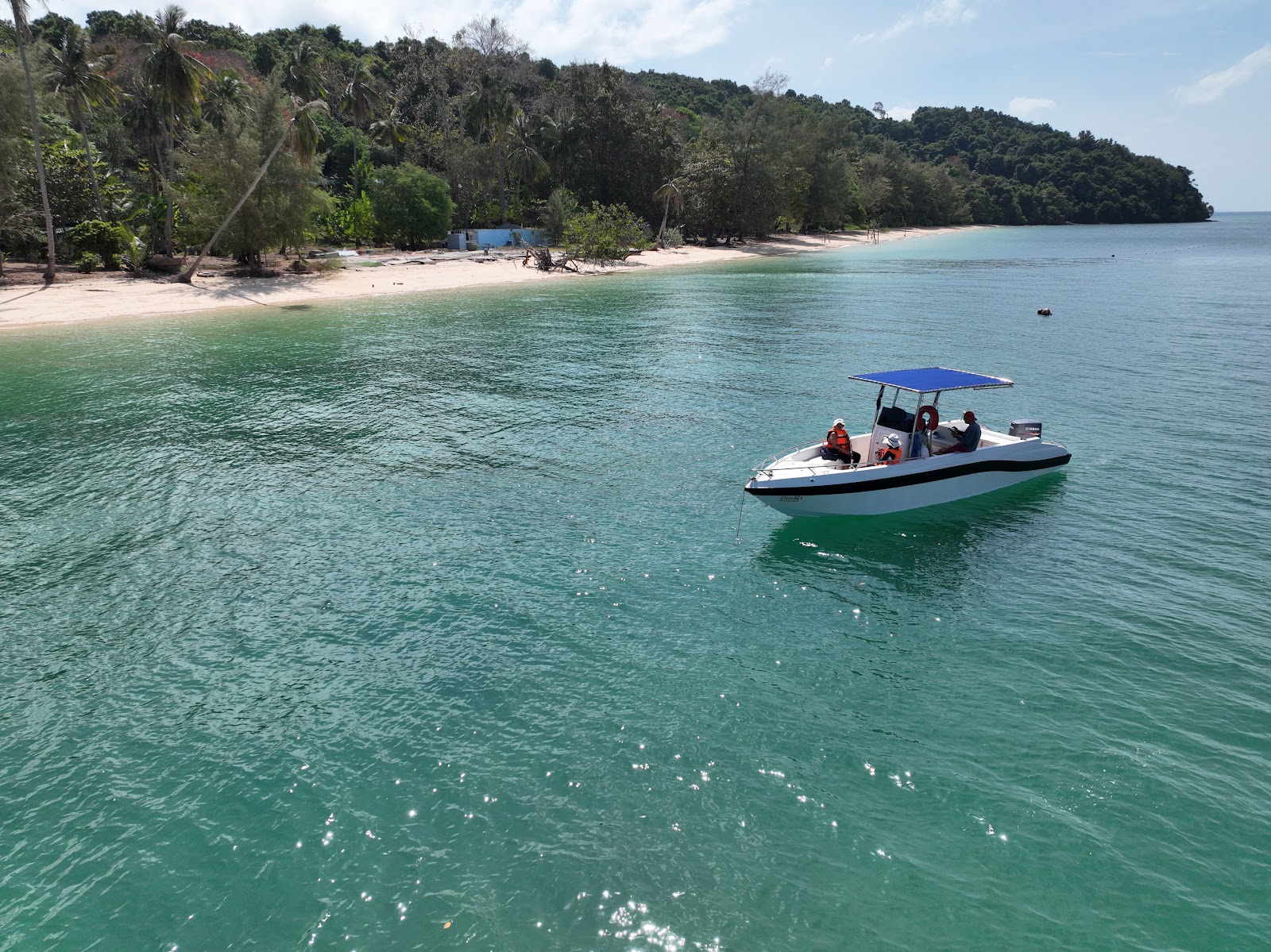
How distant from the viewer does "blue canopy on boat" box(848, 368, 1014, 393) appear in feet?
65.2

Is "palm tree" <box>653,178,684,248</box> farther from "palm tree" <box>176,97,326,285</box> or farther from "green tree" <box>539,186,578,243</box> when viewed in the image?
"palm tree" <box>176,97,326,285</box>

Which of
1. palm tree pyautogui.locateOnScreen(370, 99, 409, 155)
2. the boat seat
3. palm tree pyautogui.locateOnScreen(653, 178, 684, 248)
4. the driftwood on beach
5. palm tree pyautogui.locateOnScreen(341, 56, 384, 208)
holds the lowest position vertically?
the boat seat

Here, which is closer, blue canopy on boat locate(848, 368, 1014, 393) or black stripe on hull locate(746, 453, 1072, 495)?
black stripe on hull locate(746, 453, 1072, 495)

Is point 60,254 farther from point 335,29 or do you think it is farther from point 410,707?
point 335,29

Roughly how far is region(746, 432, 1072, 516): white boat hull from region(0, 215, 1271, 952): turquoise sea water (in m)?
0.71

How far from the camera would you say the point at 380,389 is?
32438 mm

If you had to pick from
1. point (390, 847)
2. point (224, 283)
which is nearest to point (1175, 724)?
point (390, 847)

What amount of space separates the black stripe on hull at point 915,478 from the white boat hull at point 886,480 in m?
0.02

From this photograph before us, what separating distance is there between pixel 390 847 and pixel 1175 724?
38.7 ft

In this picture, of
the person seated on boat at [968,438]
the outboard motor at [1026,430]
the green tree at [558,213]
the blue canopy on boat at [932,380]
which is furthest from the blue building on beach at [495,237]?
the person seated on boat at [968,438]

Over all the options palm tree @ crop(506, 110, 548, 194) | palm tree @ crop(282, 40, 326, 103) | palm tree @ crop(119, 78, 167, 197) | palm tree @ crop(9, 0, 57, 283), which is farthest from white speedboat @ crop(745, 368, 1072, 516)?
palm tree @ crop(506, 110, 548, 194)

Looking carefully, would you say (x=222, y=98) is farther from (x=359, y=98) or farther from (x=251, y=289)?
(x=251, y=289)

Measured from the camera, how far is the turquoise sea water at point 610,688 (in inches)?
362

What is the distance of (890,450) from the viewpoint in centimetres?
1928
